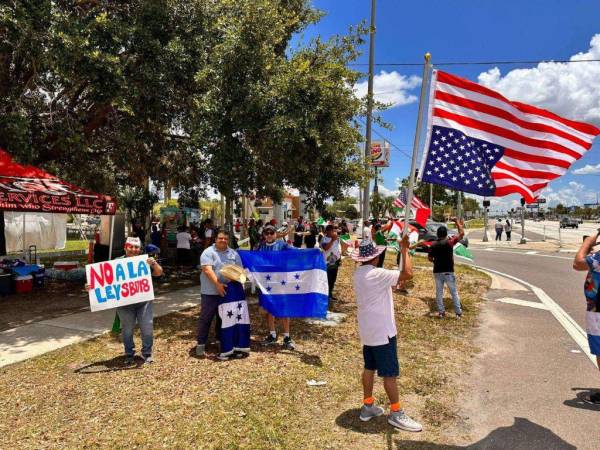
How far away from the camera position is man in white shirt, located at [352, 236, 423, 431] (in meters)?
4.24

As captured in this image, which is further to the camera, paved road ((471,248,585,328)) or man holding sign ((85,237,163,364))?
paved road ((471,248,585,328))

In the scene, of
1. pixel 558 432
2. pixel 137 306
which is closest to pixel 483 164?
pixel 558 432

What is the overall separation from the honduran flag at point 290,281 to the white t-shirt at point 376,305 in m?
2.58

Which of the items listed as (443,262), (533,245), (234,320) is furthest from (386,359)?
(533,245)

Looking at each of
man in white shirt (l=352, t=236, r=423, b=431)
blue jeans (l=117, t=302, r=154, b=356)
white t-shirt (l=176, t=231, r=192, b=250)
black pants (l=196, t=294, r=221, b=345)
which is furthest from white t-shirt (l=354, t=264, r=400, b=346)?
white t-shirt (l=176, t=231, r=192, b=250)

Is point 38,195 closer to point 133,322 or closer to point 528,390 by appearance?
point 133,322

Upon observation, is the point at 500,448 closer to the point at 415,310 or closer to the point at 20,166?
the point at 415,310

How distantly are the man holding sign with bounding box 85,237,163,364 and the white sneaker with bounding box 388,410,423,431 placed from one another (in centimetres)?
339

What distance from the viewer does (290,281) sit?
275 inches

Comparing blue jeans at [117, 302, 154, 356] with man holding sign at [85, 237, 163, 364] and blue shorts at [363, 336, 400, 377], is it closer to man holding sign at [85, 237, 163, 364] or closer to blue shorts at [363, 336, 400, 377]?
man holding sign at [85, 237, 163, 364]

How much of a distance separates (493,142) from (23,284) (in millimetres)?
11557

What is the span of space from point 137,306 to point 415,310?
20.2 feet

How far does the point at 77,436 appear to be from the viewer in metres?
4.03

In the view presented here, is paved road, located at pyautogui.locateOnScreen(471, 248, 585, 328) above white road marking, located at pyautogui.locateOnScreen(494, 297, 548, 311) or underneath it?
above
